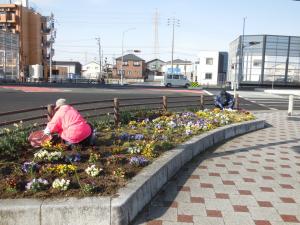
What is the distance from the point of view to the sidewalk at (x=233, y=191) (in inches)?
170

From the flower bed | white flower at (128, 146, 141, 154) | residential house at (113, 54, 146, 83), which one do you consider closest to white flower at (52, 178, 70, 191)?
the flower bed

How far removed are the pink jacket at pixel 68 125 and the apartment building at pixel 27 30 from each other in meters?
53.1

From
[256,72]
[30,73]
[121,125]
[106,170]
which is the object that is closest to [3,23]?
[30,73]

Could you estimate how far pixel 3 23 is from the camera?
198 feet

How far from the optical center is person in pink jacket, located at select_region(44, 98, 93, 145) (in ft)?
18.5

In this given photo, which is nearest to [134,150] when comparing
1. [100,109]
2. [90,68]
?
[100,109]

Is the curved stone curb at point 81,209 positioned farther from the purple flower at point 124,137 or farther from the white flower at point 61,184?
the purple flower at point 124,137

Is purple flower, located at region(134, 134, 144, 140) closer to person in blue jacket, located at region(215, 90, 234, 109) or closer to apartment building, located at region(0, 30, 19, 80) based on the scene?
person in blue jacket, located at region(215, 90, 234, 109)

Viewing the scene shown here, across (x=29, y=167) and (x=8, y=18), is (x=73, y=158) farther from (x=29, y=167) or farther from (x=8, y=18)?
(x=8, y=18)

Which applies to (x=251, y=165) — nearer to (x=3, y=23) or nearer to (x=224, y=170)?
(x=224, y=170)

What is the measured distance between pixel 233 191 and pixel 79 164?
233 cm

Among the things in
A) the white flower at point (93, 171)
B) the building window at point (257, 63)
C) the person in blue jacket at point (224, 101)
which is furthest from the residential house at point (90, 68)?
the white flower at point (93, 171)

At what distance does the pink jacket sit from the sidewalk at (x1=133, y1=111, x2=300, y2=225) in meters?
1.68

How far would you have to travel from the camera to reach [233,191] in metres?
5.27
